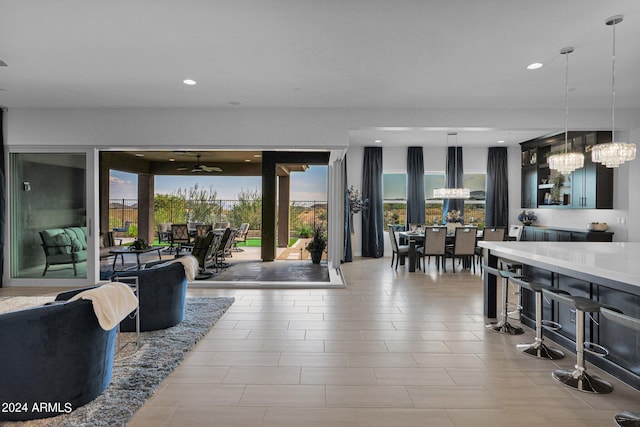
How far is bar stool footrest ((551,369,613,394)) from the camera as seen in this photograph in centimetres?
262

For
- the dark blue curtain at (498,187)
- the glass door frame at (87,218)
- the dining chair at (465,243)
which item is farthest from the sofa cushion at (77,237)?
the dark blue curtain at (498,187)

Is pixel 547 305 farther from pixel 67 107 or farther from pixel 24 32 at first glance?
pixel 67 107

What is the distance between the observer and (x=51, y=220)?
6.07m

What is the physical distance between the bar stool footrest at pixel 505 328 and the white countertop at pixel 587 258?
27.2 inches

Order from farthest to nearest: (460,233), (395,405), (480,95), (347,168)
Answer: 1. (347,168)
2. (460,233)
3. (480,95)
4. (395,405)

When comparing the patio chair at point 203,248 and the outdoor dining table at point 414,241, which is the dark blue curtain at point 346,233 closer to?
the outdoor dining table at point 414,241

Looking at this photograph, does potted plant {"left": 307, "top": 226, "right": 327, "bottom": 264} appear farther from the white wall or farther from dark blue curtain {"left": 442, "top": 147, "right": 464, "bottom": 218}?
dark blue curtain {"left": 442, "top": 147, "right": 464, "bottom": 218}

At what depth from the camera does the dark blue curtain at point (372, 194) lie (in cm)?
981

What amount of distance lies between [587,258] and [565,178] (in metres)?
5.72

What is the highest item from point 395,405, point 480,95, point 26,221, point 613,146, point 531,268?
point 480,95

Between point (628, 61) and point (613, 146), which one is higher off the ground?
point (628, 61)

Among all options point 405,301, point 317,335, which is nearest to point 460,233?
point 405,301

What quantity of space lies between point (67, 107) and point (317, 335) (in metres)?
5.24

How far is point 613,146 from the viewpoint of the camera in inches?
144
